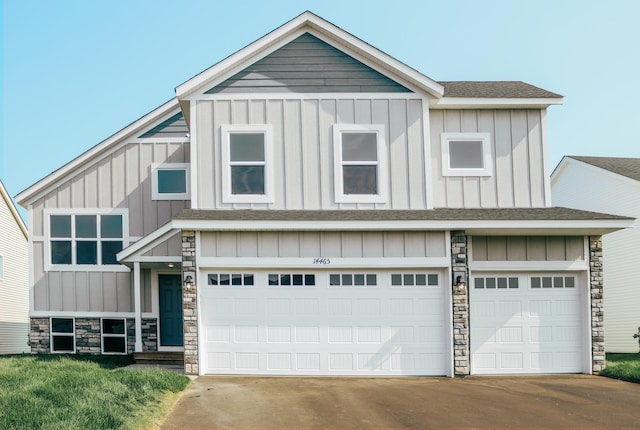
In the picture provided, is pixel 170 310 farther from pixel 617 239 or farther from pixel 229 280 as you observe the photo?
pixel 617 239

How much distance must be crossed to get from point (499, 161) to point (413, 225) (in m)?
3.08

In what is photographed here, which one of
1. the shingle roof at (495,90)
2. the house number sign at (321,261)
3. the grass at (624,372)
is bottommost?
the grass at (624,372)

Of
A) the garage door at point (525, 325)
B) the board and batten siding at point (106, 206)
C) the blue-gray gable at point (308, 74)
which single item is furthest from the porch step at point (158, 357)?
the garage door at point (525, 325)

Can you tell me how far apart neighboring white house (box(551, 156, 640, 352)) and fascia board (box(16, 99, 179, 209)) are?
14477mm

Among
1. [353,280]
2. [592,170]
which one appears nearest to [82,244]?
[353,280]

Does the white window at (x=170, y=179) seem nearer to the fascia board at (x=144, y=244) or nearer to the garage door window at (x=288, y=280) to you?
the fascia board at (x=144, y=244)

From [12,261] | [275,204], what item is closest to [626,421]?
[275,204]

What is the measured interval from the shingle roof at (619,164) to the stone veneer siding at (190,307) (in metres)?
15.0

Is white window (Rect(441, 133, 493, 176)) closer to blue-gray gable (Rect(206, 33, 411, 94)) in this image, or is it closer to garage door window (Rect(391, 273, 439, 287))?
blue-gray gable (Rect(206, 33, 411, 94))

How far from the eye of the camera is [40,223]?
17.4 metres

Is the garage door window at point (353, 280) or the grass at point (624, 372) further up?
the garage door window at point (353, 280)

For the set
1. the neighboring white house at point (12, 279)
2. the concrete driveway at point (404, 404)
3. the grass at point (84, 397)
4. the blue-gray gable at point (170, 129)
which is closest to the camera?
the grass at point (84, 397)

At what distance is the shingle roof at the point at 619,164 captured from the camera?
21897mm

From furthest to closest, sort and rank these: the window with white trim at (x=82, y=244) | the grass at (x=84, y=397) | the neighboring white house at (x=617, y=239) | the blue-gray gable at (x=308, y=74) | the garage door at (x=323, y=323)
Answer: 1. the neighboring white house at (x=617, y=239)
2. the window with white trim at (x=82, y=244)
3. the blue-gray gable at (x=308, y=74)
4. the garage door at (x=323, y=323)
5. the grass at (x=84, y=397)
